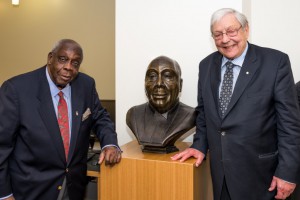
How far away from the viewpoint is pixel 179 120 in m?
1.97

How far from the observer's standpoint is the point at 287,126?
5.05ft

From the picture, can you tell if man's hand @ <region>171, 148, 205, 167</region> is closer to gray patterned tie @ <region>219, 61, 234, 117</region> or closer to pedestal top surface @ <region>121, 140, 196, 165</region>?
pedestal top surface @ <region>121, 140, 196, 165</region>

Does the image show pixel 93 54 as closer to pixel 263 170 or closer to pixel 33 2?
pixel 33 2

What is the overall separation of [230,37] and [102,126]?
0.96m

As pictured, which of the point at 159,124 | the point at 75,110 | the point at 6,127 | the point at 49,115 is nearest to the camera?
the point at 6,127

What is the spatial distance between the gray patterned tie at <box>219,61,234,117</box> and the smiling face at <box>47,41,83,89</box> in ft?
2.74

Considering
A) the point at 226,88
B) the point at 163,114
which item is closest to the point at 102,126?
the point at 163,114

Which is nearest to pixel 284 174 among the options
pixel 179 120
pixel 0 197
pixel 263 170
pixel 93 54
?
pixel 263 170

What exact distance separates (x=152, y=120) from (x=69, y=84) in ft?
1.95

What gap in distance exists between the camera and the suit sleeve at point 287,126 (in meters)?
1.53

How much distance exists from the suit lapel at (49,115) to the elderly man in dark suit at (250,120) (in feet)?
2.79

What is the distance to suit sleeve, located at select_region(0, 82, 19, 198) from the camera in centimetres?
151

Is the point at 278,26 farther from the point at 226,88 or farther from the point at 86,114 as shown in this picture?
the point at 86,114

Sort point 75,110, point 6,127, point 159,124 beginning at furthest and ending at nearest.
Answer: point 159,124 → point 75,110 → point 6,127
